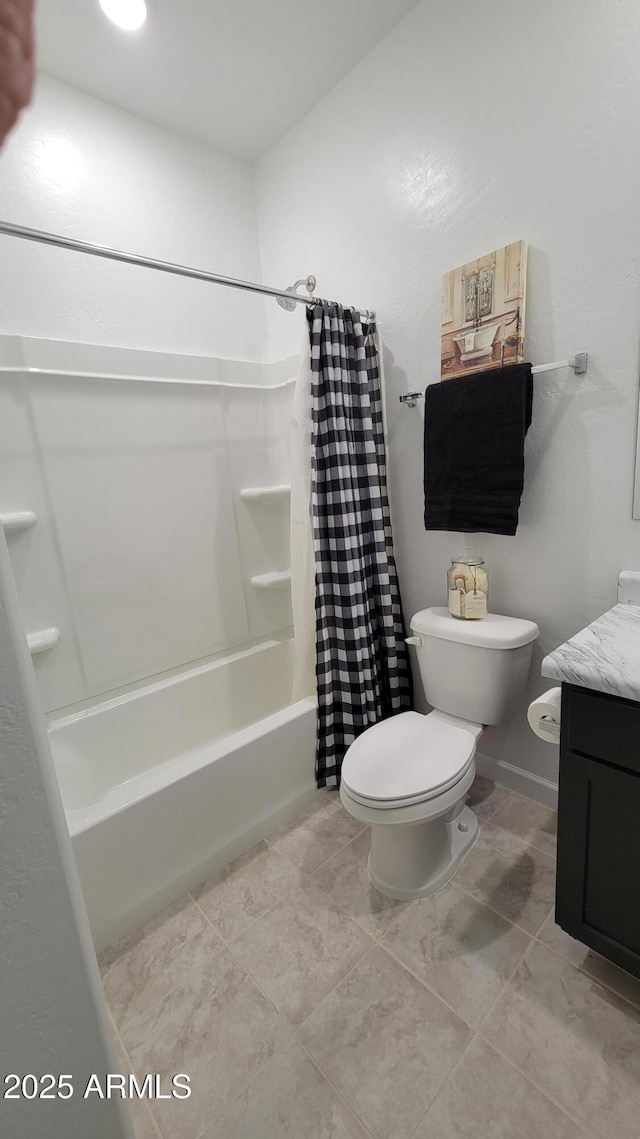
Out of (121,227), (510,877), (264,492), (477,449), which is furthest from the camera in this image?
(264,492)

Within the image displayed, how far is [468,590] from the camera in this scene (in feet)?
5.18

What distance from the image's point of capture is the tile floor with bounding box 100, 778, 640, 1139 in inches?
37.1

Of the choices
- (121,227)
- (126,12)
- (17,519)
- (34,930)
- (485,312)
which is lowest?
(34,930)

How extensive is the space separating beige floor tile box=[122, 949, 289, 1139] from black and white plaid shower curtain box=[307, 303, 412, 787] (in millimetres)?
721

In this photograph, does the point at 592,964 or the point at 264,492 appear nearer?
the point at 592,964

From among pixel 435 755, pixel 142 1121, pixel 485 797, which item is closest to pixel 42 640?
pixel 142 1121

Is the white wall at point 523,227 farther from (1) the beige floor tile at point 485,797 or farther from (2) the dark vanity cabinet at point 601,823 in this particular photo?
(2) the dark vanity cabinet at point 601,823

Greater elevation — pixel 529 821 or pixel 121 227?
pixel 121 227

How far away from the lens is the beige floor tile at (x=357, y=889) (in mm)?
1334

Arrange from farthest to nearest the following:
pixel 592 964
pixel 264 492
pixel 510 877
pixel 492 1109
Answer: pixel 264 492 < pixel 510 877 < pixel 592 964 < pixel 492 1109

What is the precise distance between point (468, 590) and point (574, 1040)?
1.11m

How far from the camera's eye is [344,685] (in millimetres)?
1803

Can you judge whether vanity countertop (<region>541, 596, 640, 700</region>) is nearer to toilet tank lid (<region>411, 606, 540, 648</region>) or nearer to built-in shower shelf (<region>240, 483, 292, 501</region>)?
toilet tank lid (<region>411, 606, 540, 648</region>)

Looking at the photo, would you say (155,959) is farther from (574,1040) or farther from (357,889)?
(574,1040)
